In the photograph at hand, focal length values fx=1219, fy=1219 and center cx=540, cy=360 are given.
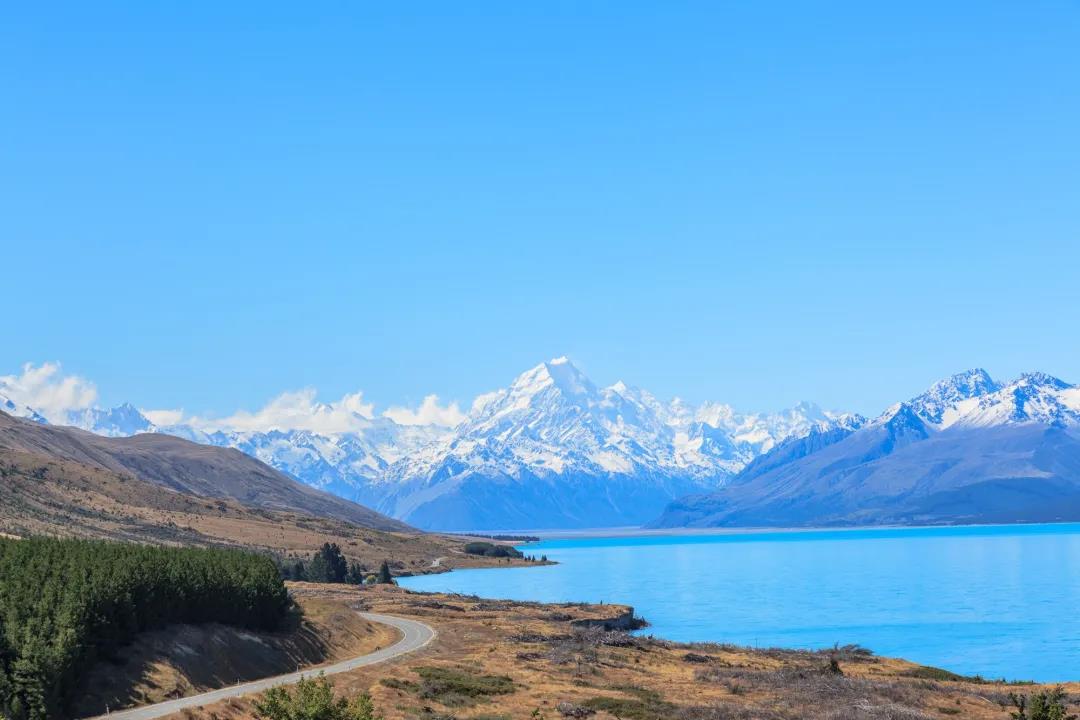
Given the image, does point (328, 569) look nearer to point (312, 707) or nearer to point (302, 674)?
point (302, 674)

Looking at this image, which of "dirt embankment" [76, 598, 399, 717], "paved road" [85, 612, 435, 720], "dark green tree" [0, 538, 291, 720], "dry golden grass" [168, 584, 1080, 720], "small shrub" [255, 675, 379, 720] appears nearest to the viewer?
"small shrub" [255, 675, 379, 720]

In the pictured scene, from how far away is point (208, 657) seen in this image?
2717 inches

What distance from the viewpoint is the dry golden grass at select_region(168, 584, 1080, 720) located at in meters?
65.2

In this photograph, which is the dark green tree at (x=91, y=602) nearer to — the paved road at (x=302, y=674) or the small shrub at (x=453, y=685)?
the paved road at (x=302, y=674)

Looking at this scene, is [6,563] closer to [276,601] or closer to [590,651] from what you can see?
[276,601]

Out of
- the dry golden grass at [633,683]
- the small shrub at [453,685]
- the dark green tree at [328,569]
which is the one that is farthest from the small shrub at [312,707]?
the dark green tree at [328,569]

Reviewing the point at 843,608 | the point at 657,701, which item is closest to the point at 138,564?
the point at 657,701

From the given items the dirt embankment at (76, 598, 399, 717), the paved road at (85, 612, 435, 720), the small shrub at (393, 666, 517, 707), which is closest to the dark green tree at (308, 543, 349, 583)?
the paved road at (85, 612, 435, 720)

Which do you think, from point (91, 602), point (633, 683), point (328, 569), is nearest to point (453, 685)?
point (633, 683)

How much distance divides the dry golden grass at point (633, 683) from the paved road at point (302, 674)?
151 cm

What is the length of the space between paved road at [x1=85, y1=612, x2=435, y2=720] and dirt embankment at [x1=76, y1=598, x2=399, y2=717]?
1163mm

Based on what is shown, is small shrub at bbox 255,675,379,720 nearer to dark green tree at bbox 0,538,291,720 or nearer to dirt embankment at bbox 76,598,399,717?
dark green tree at bbox 0,538,291,720

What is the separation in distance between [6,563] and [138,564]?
22.7 ft

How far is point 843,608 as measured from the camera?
169625 millimetres
